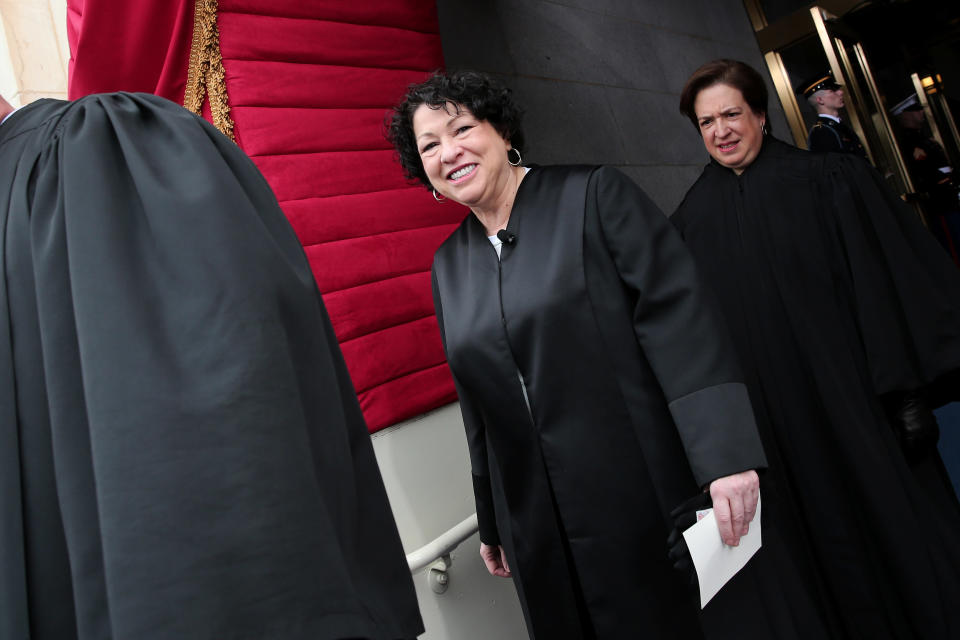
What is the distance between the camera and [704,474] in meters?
1.16

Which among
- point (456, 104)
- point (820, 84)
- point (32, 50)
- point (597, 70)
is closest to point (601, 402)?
point (456, 104)

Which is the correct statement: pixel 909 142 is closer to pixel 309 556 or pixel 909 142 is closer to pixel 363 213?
pixel 363 213

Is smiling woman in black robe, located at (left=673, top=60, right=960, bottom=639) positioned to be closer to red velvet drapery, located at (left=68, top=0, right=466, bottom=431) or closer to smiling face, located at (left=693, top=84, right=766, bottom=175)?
smiling face, located at (left=693, top=84, right=766, bottom=175)

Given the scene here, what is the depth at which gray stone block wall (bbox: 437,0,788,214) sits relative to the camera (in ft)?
8.70

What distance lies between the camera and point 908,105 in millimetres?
5328

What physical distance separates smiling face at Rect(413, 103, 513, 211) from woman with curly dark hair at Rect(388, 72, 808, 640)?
0.09m

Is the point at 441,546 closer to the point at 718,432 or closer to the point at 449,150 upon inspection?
the point at 718,432

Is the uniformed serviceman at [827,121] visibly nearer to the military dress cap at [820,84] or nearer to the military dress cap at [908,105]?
the military dress cap at [820,84]

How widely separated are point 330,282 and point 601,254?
68cm

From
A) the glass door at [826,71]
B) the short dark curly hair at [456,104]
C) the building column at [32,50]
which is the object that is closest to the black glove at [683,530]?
the short dark curly hair at [456,104]

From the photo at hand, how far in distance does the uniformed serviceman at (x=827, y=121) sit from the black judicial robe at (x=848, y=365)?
1.82 metres

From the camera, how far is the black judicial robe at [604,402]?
1221 mm

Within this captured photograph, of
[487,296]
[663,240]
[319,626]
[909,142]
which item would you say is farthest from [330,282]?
[909,142]

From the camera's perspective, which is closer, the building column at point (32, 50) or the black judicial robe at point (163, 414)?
the black judicial robe at point (163, 414)
